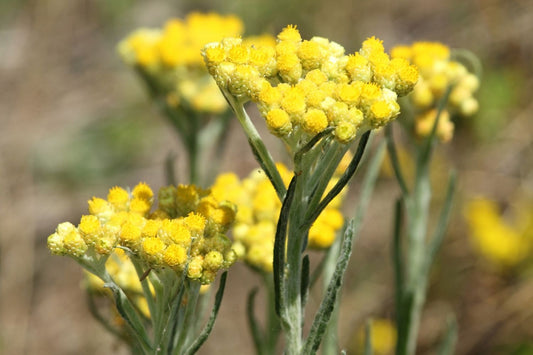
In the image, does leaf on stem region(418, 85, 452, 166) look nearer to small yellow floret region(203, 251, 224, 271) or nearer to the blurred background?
small yellow floret region(203, 251, 224, 271)

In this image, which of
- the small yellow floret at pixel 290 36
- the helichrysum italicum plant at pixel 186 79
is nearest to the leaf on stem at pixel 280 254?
the small yellow floret at pixel 290 36

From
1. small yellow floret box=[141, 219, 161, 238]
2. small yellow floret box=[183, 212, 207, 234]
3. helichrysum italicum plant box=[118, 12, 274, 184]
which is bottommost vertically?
small yellow floret box=[141, 219, 161, 238]

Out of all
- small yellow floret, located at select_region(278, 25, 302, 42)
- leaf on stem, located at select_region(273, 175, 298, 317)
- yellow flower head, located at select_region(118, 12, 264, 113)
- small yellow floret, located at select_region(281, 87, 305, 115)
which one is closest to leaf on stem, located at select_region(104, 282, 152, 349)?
leaf on stem, located at select_region(273, 175, 298, 317)

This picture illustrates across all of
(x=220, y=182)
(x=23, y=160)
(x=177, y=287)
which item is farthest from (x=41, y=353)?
(x=177, y=287)

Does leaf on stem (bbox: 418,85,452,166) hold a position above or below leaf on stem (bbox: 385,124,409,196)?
above

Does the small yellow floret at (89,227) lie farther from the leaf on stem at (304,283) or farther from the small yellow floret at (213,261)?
the leaf on stem at (304,283)

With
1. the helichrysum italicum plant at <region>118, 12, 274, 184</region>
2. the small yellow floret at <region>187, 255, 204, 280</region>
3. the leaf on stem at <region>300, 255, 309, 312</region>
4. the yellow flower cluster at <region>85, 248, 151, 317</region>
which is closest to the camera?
the small yellow floret at <region>187, 255, 204, 280</region>
